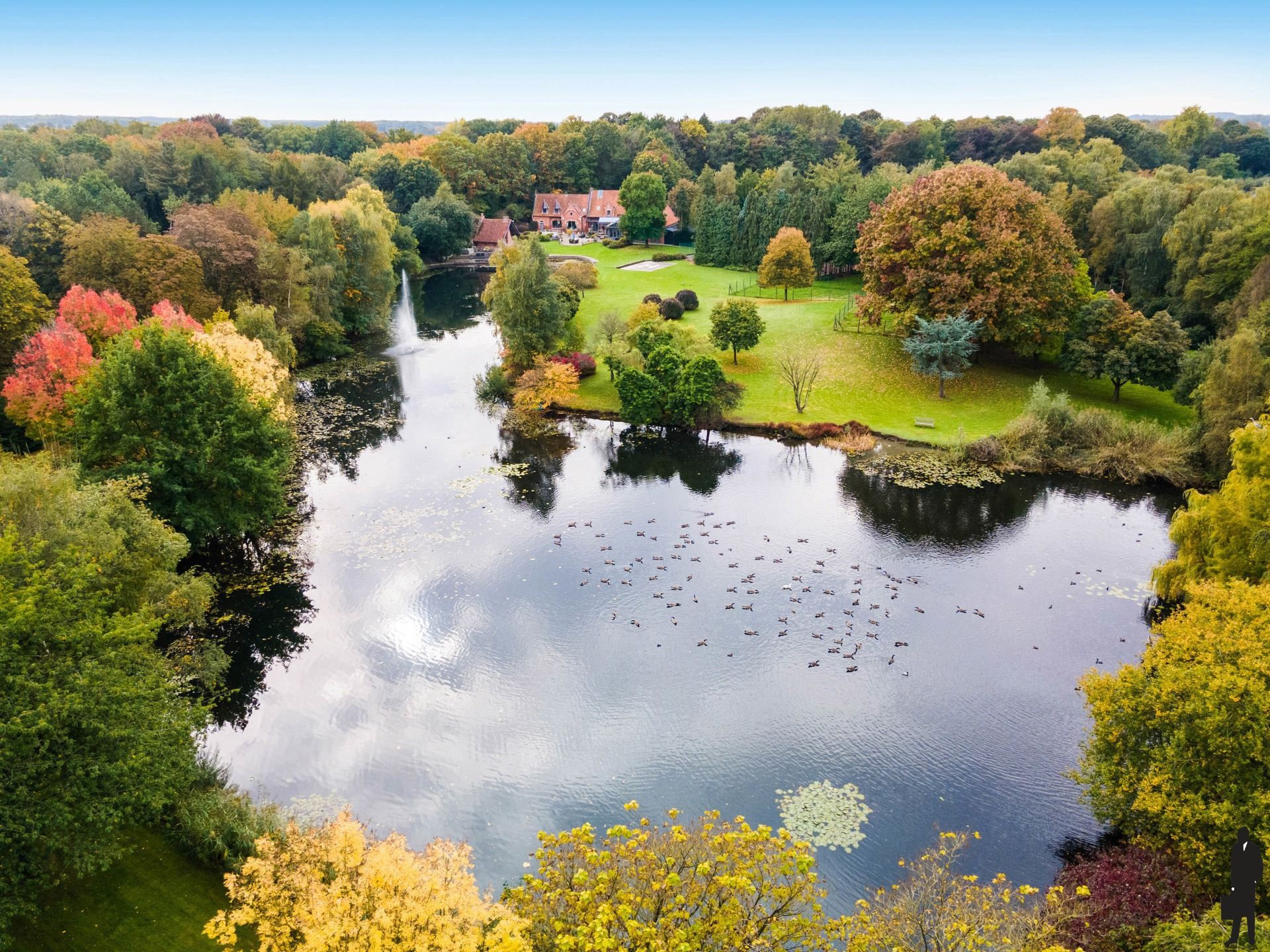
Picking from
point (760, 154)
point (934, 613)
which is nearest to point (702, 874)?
point (934, 613)

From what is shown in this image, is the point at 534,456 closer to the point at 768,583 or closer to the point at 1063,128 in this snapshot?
the point at 768,583

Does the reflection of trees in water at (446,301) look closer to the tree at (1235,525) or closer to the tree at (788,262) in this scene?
the tree at (788,262)

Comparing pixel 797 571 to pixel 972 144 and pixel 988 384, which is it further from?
pixel 972 144

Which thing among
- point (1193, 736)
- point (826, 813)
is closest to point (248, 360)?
point (826, 813)

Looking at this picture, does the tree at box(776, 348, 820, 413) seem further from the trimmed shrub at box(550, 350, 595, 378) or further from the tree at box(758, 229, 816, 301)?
the tree at box(758, 229, 816, 301)

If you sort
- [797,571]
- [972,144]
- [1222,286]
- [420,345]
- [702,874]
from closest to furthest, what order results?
1. [702,874]
2. [797,571]
3. [1222,286]
4. [420,345]
5. [972,144]

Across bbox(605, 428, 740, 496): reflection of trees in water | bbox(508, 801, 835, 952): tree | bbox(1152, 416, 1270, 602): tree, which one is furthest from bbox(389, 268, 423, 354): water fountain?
bbox(508, 801, 835, 952): tree

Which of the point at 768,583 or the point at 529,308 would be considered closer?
the point at 768,583
